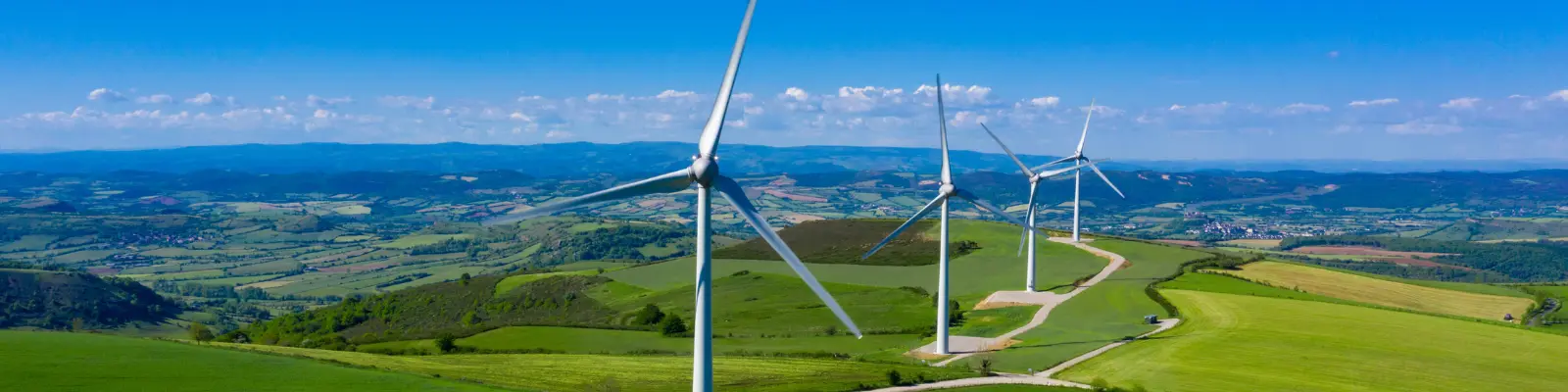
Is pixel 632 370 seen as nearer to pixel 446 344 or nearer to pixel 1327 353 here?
pixel 446 344

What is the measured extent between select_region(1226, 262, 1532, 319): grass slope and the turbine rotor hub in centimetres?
8926

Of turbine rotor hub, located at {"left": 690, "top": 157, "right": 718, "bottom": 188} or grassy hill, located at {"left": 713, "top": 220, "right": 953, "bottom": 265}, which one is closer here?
turbine rotor hub, located at {"left": 690, "top": 157, "right": 718, "bottom": 188}

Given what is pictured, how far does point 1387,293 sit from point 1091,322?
46.5 m

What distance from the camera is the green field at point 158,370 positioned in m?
51.2

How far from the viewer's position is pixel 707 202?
3772 cm

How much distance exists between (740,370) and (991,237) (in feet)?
333

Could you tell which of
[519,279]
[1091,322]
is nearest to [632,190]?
[1091,322]

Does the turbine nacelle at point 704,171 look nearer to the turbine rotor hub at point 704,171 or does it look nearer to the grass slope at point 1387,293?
the turbine rotor hub at point 704,171

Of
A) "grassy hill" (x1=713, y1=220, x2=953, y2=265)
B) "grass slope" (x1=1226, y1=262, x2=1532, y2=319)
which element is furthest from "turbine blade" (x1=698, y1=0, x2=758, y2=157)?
"grassy hill" (x1=713, y1=220, x2=953, y2=265)

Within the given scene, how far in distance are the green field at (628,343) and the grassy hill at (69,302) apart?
12446cm

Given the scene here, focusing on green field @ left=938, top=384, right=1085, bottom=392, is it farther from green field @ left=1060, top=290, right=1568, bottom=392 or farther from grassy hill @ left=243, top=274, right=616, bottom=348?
grassy hill @ left=243, top=274, right=616, bottom=348

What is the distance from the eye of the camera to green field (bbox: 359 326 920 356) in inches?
3192

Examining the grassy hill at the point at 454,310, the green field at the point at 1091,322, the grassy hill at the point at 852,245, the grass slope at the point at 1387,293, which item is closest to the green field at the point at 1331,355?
the green field at the point at 1091,322

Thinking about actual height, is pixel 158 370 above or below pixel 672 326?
above
